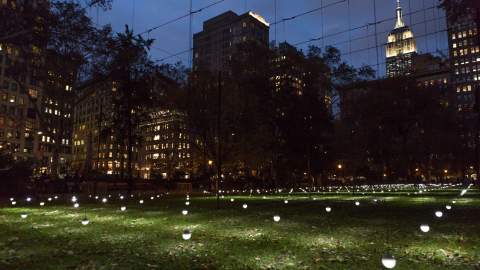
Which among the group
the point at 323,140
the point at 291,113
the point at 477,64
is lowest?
the point at 323,140

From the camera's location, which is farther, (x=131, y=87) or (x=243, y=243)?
(x=131, y=87)

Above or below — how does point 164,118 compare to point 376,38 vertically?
below

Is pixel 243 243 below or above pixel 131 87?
below

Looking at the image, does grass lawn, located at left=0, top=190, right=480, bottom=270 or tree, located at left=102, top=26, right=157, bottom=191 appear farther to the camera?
tree, located at left=102, top=26, right=157, bottom=191

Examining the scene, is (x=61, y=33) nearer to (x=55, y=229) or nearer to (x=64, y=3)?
(x=64, y=3)

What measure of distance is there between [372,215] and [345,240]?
5079mm

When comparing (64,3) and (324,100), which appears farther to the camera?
(324,100)

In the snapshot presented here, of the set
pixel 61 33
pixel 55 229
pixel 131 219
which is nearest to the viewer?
pixel 55 229

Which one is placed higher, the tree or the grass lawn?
the tree

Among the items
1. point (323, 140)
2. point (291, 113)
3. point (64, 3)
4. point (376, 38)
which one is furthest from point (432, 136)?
point (64, 3)

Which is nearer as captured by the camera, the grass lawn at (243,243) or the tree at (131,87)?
the grass lawn at (243,243)

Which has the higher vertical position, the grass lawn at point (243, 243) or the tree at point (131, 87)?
the tree at point (131, 87)

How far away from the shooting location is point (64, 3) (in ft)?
64.0

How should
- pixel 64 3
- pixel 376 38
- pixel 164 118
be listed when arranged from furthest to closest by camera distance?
pixel 164 118
pixel 376 38
pixel 64 3
